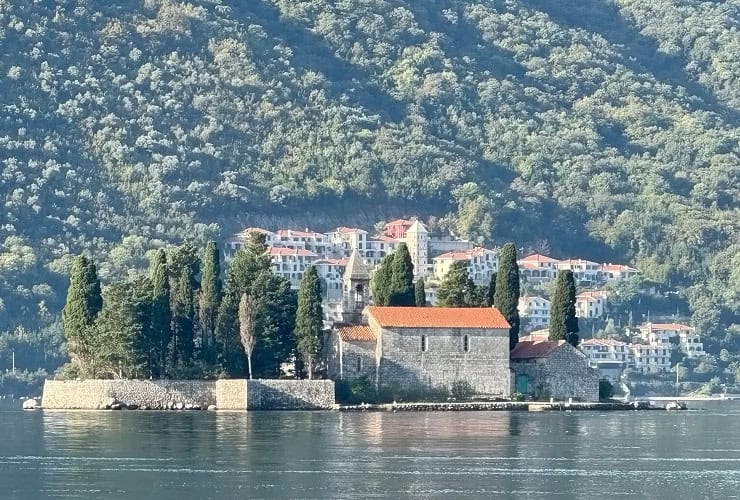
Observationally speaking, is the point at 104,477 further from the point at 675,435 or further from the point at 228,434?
the point at 675,435

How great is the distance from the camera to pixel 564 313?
116500mm

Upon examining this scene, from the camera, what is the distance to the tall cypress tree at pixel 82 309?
111 meters

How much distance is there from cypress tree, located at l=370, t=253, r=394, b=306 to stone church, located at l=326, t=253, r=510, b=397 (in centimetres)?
450

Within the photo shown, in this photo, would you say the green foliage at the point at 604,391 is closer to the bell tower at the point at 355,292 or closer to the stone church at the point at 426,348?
the stone church at the point at 426,348

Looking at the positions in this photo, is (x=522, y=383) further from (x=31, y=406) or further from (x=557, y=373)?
(x=31, y=406)

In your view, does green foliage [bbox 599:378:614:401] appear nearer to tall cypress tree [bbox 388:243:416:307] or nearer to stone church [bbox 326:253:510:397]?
stone church [bbox 326:253:510:397]

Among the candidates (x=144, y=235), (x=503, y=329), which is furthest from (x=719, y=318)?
(x=503, y=329)

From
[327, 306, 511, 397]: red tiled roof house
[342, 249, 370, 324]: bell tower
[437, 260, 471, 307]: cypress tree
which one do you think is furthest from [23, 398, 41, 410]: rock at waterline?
[437, 260, 471, 307]: cypress tree

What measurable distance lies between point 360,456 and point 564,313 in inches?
1486

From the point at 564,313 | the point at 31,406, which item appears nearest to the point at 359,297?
the point at 564,313

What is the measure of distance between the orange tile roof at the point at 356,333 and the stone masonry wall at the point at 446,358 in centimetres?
106

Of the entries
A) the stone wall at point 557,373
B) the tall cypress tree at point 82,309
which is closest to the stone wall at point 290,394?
the tall cypress tree at point 82,309

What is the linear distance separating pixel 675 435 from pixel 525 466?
65.0 feet

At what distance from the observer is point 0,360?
540ft
